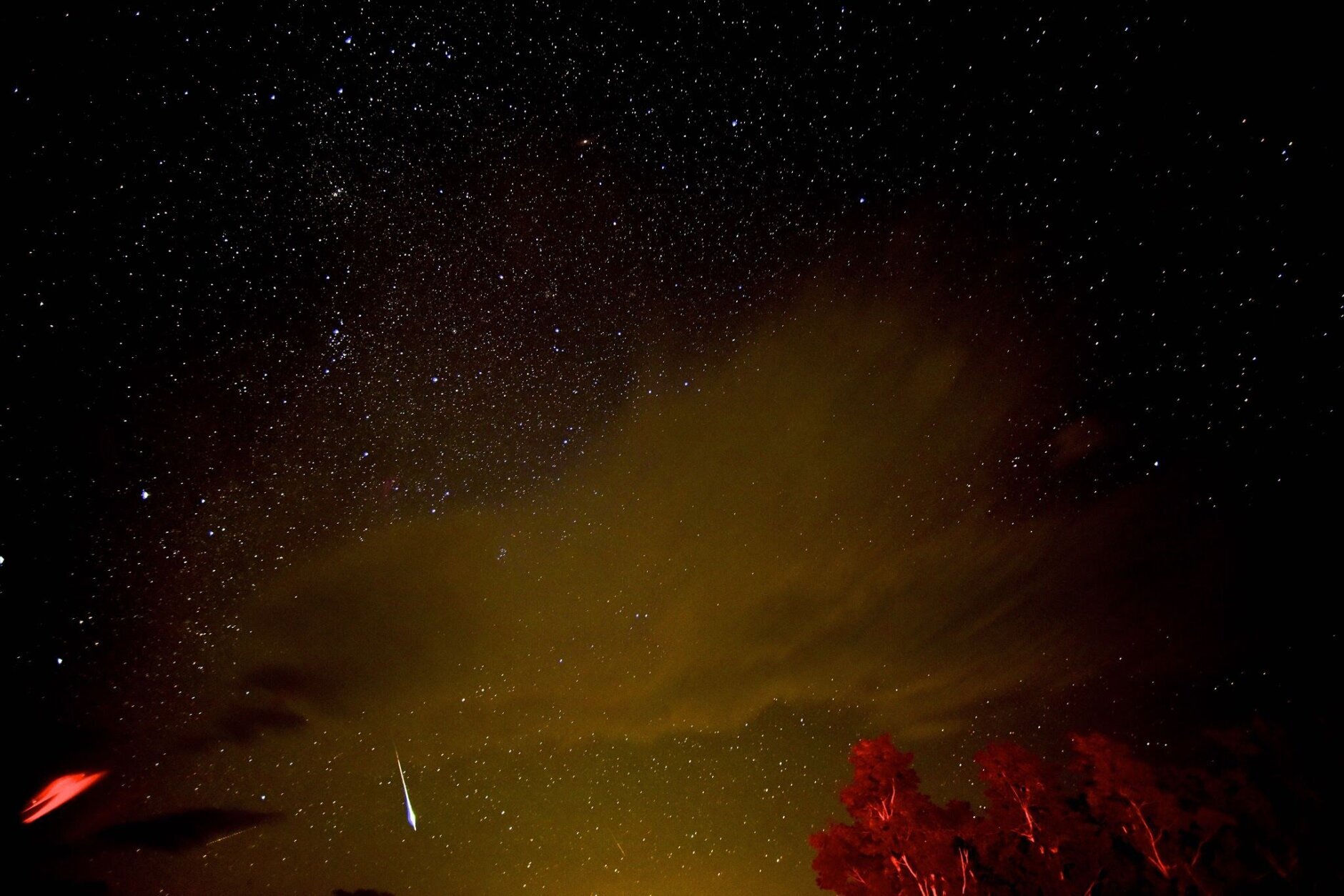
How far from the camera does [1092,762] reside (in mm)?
17391

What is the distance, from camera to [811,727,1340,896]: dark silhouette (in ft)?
51.8

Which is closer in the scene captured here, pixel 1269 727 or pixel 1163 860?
pixel 1163 860

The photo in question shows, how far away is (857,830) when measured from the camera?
646 inches

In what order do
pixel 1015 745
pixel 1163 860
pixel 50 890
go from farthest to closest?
pixel 50 890
pixel 1015 745
pixel 1163 860

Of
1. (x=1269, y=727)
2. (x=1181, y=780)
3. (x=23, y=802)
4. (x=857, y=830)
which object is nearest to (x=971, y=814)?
(x=857, y=830)

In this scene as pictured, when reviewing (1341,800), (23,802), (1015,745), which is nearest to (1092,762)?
(1015,745)

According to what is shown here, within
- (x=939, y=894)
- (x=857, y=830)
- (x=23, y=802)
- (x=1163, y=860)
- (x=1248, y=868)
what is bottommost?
(x=1248, y=868)

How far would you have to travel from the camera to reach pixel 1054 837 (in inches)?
634

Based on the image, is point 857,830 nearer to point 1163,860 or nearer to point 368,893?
point 1163,860

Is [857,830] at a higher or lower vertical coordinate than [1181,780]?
higher

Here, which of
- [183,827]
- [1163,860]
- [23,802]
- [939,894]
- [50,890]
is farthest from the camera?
[183,827]

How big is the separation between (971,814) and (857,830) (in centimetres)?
314

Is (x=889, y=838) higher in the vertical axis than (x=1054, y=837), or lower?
higher

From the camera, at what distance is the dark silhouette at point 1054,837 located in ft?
51.8
